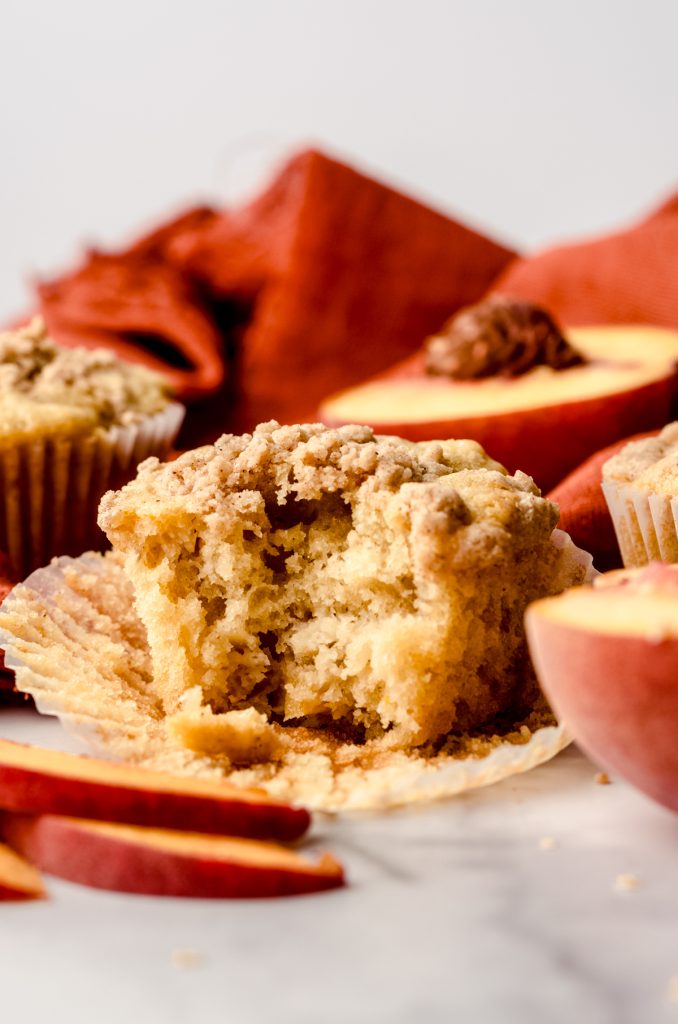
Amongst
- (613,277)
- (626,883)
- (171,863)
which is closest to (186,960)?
(171,863)

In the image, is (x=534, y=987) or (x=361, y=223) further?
(x=361, y=223)

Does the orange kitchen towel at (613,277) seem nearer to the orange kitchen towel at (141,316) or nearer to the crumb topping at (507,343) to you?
the crumb topping at (507,343)

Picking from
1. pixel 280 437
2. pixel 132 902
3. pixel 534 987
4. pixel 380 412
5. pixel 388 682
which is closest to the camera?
pixel 534 987

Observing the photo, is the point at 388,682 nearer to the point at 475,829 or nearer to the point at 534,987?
the point at 475,829

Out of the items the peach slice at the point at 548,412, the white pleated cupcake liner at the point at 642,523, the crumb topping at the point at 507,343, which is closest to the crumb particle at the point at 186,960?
the white pleated cupcake liner at the point at 642,523

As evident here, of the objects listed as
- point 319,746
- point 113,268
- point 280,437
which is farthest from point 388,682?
point 113,268

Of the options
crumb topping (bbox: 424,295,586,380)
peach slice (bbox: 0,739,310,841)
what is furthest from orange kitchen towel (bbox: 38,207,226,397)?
peach slice (bbox: 0,739,310,841)

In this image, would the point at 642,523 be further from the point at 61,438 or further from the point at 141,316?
the point at 141,316
